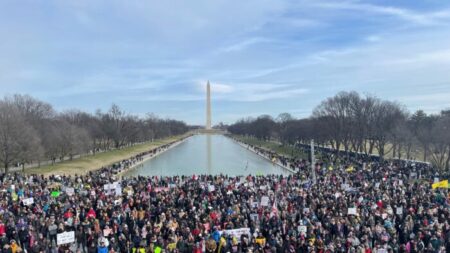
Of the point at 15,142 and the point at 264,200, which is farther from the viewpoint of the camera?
the point at 15,142

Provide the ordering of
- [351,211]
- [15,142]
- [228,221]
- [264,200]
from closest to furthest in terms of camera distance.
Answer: [228,221] < [351,211] < [264,200] < [15,142]

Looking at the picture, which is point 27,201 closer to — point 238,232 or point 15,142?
point 238,232

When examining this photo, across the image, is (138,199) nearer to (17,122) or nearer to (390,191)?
(390,191)

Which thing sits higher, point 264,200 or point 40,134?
point 40,134

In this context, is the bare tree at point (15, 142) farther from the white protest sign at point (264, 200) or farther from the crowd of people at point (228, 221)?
the white protest sign at point (264, 200)

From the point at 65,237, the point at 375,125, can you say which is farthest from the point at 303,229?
the point at 375,125

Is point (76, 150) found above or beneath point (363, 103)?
beneath

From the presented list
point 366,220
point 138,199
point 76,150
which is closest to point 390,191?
point 366,220

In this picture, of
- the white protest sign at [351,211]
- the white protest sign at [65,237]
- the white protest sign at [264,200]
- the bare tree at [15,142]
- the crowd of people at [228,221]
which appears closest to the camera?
the crowd of people at [228,221]

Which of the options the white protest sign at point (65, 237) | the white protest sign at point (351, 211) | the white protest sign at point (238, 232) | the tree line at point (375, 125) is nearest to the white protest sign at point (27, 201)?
the white protest sign at point (65, 237)
